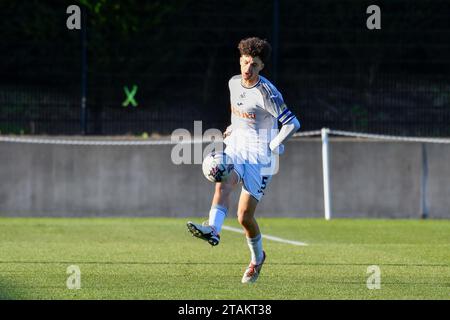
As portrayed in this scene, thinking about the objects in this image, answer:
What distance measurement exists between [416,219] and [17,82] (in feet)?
22.0

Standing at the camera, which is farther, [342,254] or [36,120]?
[36,120]

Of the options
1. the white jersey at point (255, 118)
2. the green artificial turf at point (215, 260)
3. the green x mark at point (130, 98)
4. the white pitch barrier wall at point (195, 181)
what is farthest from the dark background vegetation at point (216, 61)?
the white jersey at point (255, 118)

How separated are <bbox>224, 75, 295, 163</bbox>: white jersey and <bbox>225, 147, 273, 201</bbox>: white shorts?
0.05 metres

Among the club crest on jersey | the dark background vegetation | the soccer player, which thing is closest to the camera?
the soccer player

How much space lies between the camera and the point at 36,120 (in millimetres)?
19234

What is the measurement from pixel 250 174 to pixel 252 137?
0.33m

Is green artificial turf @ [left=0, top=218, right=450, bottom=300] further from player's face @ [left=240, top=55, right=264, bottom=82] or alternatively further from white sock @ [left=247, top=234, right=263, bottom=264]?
player's face @ [left=240, top=55, right=264, bottom=82]

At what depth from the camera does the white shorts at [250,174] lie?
10.8 m

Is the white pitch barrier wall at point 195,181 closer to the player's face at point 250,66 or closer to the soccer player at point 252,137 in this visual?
the soccer player at point 252,137

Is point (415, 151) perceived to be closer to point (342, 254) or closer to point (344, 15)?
point (344, 15)

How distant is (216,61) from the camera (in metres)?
19.4

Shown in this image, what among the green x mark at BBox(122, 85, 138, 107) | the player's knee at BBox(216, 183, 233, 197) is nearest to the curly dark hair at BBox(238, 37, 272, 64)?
the player's knee at BBox(216, 183, 233, 197)

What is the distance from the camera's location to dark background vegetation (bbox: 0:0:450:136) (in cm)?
1923
